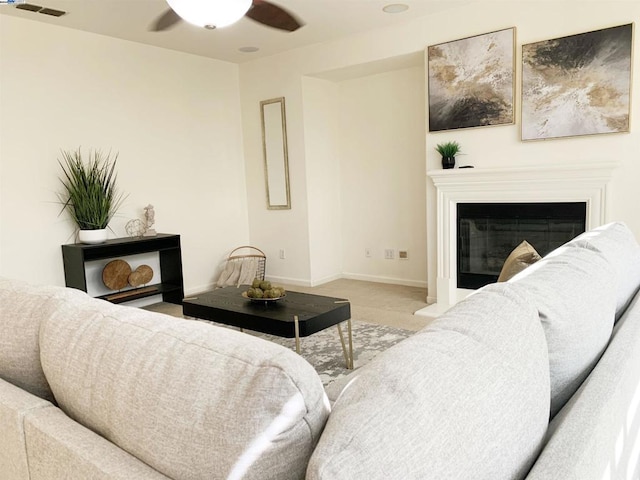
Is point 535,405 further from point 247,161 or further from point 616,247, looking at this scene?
point 247,161

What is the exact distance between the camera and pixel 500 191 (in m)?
4.03

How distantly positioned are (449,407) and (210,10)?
2.29 meters

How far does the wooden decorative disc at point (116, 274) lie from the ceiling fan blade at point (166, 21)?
213 cm

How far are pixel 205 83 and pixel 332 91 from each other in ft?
4.66

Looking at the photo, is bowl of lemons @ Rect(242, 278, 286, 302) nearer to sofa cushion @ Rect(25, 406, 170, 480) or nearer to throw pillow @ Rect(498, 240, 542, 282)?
throw pillow @ Rect(498, 240, 542, 282)

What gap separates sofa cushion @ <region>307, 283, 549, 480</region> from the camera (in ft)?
1.80

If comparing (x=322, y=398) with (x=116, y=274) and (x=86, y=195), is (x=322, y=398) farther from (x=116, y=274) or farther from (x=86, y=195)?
(x=116, y=274)

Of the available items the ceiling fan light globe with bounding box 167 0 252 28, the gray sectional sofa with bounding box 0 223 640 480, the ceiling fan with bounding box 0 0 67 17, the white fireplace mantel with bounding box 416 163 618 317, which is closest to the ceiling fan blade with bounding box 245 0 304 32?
the ceiling fan light globe with bounding box 167 0 252 28

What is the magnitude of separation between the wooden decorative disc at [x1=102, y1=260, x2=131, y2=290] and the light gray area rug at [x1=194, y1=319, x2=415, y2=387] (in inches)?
65.1

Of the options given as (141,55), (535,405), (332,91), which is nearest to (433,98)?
(332,91)

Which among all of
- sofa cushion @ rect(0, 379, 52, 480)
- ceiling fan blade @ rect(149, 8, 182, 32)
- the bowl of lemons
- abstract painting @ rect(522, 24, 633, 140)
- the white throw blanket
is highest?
ceiling fan blade @ rect(149, 8, 182, 32)

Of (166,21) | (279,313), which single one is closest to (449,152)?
(279,313)

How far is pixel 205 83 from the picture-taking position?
17.8 feet

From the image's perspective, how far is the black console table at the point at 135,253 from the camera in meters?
4.07
